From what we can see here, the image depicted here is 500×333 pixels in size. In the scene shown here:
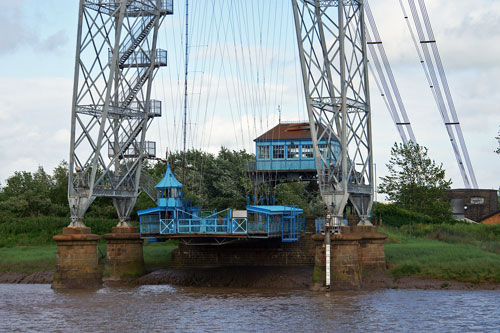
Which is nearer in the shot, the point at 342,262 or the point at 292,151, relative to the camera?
the point at 342,262

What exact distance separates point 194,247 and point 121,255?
5.98 metres

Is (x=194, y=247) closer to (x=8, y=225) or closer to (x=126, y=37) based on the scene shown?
(x=126, y=37)

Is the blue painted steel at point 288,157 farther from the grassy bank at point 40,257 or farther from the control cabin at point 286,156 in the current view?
the grassy bank at point 40,257

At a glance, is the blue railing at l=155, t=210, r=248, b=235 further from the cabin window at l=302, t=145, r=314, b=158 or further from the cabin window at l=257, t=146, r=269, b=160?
the cabin window at l=257, t=146, r=269, b=160

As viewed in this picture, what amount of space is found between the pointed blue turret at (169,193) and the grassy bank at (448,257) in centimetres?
1410

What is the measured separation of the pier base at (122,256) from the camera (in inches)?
2063

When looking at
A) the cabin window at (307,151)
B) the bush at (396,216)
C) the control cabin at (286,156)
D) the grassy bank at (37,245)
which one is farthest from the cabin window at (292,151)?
the grassy bank at (37,245)

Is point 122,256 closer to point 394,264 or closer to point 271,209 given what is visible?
point 271,209

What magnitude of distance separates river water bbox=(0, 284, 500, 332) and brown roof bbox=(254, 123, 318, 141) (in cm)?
2705

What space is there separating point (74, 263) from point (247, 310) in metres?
14.3

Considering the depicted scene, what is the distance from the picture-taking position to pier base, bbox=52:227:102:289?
4694 centimetres

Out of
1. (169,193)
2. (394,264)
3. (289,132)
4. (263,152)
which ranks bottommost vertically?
(394,264)

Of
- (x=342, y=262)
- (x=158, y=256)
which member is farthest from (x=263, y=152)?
(x=342, y=262)

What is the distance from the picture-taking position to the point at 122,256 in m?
52.7
